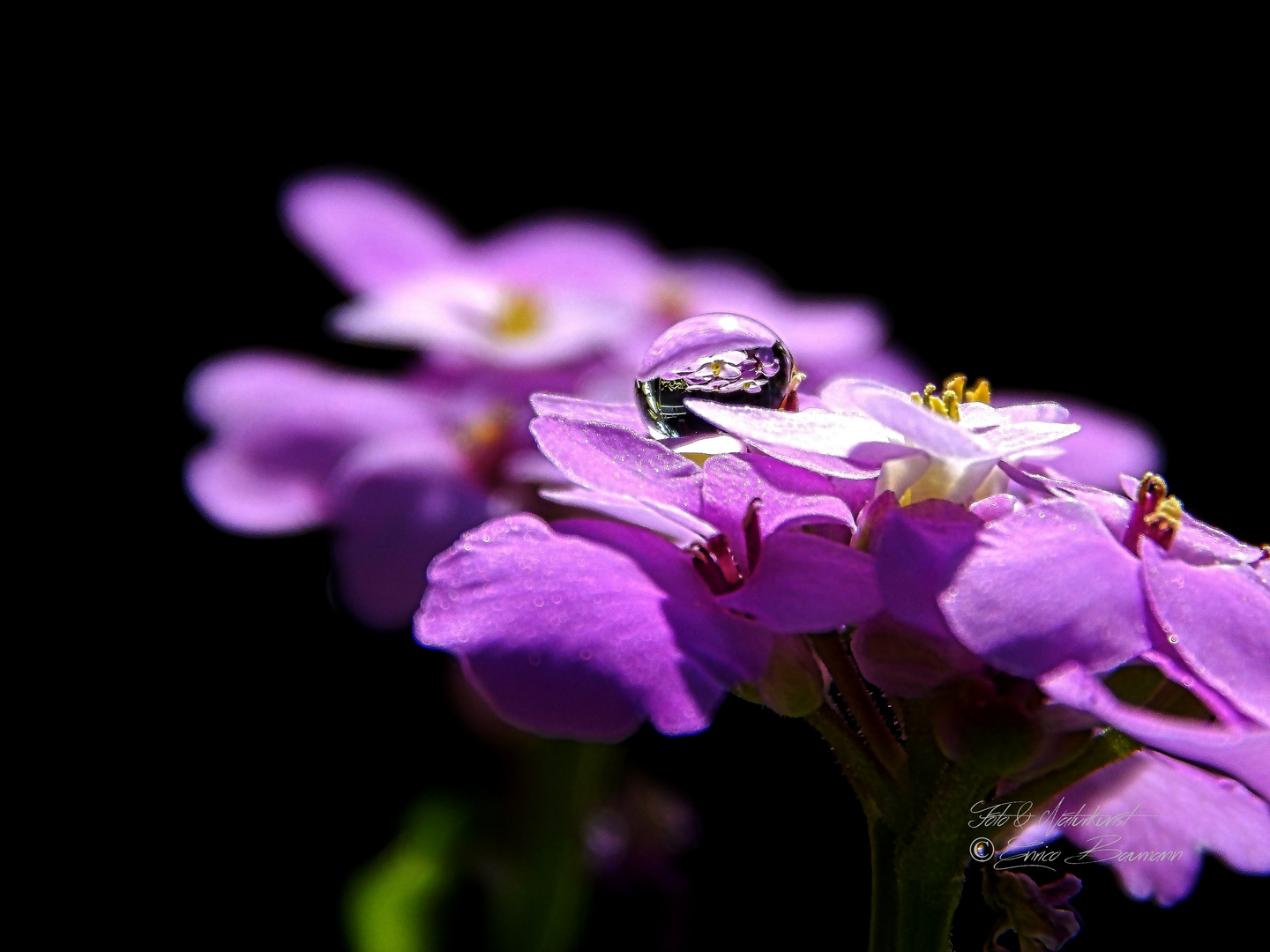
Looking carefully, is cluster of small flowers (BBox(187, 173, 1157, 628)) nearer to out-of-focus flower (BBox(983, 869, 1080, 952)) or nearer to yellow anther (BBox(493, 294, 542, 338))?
yellow anther (BBox(493, 294, 542, 338))

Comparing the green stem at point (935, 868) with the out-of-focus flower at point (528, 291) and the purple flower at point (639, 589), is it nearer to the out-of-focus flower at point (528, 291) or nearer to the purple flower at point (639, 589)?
the purple flower at point (639, 589)

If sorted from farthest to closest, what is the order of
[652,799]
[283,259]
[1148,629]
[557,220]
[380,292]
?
1. [283,259]
2. [557,220]
3. [652,799]
4. [380,292]
5. [1148,629]

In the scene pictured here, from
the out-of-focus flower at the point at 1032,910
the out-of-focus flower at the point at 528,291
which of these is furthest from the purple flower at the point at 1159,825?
the out-of-focus flower at the point at 528,291

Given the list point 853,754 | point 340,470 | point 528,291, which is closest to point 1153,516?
point 853,754

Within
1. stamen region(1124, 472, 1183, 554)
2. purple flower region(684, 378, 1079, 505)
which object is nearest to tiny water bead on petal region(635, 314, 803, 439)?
purple flower region(684, 378, 1079, 505)

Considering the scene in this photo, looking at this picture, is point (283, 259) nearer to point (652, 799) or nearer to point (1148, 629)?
point (652, 799)

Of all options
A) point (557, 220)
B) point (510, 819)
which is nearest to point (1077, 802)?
point (510, 819)

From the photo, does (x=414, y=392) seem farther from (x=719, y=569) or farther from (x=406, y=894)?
(x=719, y=569)
